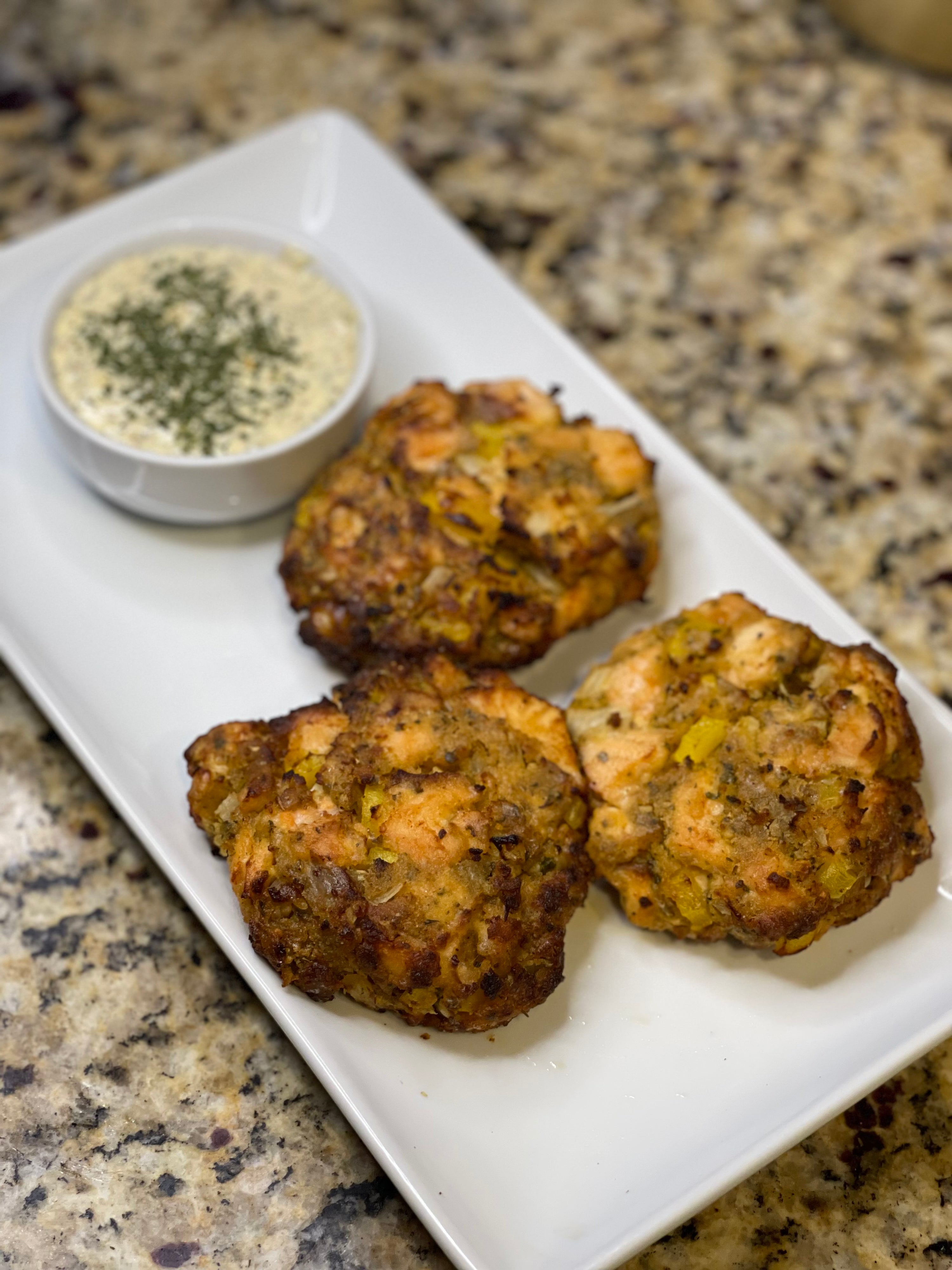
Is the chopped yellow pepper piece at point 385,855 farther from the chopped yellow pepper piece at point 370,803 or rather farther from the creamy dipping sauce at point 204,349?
the creamy dipping sauce at point 204,349

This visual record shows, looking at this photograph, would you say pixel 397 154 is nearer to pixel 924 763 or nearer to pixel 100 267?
pixel 100 267

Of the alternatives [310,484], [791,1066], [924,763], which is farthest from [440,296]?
[791,1066]

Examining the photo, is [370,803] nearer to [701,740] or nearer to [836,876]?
[701,740]

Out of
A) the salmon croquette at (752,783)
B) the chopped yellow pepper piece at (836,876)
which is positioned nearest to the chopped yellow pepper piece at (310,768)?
the salmon croquette at (752,783)

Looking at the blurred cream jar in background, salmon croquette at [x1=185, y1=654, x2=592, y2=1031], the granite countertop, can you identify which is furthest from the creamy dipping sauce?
the blurred cream jar in background

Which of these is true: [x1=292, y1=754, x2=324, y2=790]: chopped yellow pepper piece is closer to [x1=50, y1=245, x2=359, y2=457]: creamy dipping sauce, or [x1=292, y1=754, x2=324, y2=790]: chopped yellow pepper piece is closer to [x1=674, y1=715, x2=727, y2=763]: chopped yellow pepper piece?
[x1=674, y1=715, x2=727, y2=763]: chopped yellow pepper piece

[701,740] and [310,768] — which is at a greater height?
[701,740]

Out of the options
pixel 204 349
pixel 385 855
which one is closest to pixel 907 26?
pixel 204 349
